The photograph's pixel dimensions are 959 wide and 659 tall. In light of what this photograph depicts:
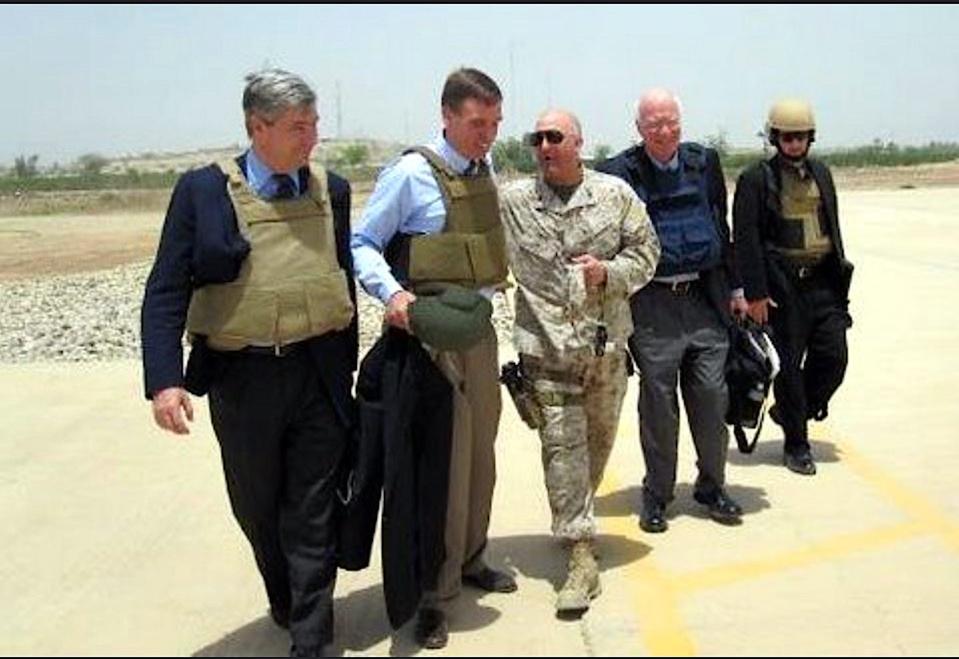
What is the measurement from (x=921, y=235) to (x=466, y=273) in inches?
693

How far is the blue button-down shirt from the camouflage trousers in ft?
2.42

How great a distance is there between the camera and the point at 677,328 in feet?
16.1

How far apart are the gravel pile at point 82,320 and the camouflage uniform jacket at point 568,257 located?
5.24 metres

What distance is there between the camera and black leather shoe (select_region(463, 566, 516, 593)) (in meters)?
4.30

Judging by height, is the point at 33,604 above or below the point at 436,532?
below

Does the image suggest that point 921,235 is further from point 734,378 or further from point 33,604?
point 33,604

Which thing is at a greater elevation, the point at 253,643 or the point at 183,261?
the point at 183,261

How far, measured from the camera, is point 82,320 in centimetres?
1262

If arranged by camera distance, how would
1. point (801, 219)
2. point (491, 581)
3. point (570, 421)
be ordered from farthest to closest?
1. point (801, 219)
2. point (491, 581)
3. point (570, 421)

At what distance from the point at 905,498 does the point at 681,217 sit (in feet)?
6.19

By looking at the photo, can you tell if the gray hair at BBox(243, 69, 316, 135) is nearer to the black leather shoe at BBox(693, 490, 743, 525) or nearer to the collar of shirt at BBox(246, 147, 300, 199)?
the collar of shirt at BBox(246, 147, 300, 199)

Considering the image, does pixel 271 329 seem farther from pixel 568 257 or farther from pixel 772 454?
pixel 772 454

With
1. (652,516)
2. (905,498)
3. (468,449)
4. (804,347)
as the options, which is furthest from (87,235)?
(468,449)

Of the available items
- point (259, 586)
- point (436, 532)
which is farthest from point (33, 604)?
point (436, 532)
